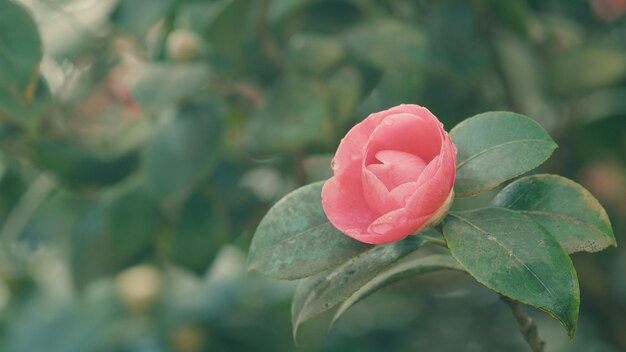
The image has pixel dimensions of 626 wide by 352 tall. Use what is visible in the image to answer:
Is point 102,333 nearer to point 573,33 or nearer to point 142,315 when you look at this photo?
point 142,315

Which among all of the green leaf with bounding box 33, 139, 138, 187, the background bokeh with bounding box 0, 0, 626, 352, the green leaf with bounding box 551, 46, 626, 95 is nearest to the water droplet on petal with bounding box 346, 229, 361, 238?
the background bokeh with bounding box 0, 0, 626, 352

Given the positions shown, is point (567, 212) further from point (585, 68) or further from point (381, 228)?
point (585, 68)

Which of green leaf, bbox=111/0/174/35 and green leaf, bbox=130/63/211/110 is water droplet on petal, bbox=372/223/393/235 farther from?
green leaf, bbox=111/0/174/35

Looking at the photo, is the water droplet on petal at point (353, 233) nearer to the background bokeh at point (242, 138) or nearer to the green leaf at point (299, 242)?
the green leaf at point (299, 242)

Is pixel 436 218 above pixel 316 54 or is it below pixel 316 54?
above

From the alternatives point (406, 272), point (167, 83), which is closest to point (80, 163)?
point (167, 83)
